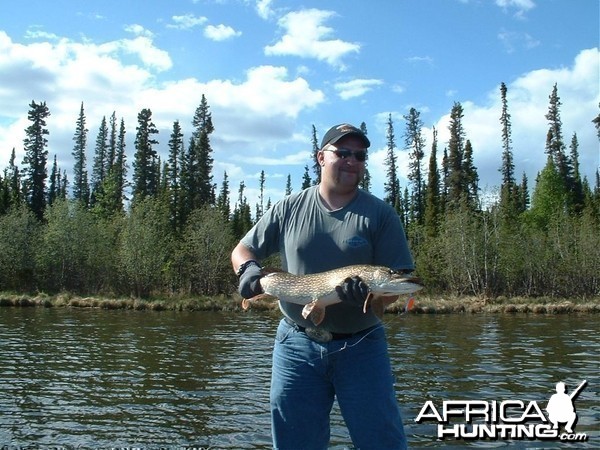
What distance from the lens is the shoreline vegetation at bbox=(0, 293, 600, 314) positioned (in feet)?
139

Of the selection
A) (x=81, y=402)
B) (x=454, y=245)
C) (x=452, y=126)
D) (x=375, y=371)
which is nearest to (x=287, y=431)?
(x=375, y=371)

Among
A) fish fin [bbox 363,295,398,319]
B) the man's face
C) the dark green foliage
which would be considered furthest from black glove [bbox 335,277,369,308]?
the dark green foliage

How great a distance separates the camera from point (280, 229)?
16.4ft

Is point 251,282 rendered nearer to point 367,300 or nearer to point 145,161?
point 367,300

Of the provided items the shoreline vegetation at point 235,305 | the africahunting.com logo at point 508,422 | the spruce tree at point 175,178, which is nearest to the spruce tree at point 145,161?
the spruce tree at point 175,178

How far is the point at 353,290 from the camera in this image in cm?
424

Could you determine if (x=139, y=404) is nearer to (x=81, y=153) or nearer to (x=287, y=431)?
(x=287, y=431)

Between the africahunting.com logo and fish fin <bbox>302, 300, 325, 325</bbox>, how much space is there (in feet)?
19.8

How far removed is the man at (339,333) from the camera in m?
4.43

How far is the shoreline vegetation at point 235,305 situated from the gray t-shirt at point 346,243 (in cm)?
3764

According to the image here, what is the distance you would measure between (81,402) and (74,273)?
151 ft

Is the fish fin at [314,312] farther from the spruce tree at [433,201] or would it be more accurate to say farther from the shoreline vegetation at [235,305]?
the spruce tree at [433,201]

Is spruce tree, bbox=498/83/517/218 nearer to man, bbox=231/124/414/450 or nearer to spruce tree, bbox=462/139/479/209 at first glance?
spruce tree, bbox=462/139/479/209

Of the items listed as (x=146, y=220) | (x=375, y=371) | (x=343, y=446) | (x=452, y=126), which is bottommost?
(x=343, y=446)
